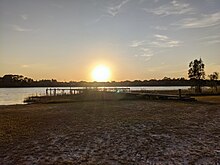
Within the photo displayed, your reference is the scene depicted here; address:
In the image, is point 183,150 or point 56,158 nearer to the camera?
point 56,158

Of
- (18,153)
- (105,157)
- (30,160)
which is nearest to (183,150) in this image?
(105,157)

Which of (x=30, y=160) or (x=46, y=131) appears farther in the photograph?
(x=46, y=131)

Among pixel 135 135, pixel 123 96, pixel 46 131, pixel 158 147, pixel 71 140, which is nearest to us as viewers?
pixel 158 147

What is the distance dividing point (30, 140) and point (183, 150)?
662 cm

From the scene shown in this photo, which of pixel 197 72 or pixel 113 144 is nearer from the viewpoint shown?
pixel 113 144

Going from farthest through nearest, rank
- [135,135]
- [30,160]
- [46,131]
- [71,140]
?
[46,131] < [135,135] < [71,140] < [30,160]

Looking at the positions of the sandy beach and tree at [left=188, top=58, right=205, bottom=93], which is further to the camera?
tree at [left=188, top=58, right=205, bottom=93]

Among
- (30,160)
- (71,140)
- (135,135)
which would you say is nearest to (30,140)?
(71,140)

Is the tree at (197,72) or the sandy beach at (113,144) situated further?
the tree at (197,72)

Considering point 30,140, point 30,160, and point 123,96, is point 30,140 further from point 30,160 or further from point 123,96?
point 123,96

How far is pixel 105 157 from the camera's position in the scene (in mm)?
8516

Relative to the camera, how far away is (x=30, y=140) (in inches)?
448

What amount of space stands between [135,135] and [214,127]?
15.7ft

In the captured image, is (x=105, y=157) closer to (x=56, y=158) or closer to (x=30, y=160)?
(x=56, y=158)
